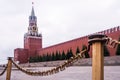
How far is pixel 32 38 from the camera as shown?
48.1 meters

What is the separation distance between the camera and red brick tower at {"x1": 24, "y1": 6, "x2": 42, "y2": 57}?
46.8 metres

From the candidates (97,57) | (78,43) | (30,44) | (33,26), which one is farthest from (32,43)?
(97,57)

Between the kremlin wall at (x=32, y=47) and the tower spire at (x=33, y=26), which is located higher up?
the tower spire at (x=33, y=26)

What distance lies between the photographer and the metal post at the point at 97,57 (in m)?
1.79

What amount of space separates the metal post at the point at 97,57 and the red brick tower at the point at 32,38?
44129 millimetres

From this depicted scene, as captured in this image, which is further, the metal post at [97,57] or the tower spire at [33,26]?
the tower spire at [33,26]

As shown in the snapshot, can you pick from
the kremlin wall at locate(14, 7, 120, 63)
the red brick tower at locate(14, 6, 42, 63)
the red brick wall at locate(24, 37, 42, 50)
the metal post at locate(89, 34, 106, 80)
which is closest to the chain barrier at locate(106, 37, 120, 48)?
the metal post at locate(89, 34, 106, 80)

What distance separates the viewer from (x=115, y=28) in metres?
22.4

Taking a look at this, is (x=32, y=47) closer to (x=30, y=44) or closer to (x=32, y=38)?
(x=30, y=44)

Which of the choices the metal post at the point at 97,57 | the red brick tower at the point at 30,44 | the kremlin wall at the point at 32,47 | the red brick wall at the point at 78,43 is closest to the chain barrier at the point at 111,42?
the metal post at the point at 97,57

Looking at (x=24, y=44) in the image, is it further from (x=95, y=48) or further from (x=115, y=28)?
(x=95, y=48)

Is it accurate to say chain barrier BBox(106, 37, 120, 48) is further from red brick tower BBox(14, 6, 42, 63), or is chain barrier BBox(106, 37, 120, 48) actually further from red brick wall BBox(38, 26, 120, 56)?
red brick tower BBox(14, 6, 42, 63)

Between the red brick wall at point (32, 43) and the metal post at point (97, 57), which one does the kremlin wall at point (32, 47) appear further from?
the metal post at point (97, 57)

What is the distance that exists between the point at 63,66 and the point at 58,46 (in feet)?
107
